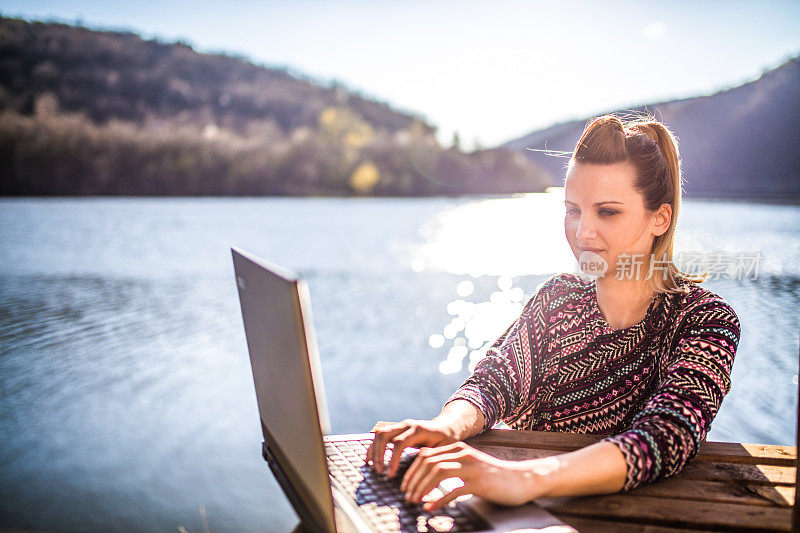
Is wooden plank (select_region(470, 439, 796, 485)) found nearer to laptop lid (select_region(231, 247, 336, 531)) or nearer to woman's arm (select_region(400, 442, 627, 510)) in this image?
woman's arm (select_region(400, 442, 627, 510))

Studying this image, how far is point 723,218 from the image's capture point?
46.5 feet

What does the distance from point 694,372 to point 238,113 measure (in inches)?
1411

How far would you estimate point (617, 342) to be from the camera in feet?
3.94

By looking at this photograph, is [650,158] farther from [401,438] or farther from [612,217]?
[401,438]

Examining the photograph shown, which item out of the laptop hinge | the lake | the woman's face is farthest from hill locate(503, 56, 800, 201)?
the laptop hinge

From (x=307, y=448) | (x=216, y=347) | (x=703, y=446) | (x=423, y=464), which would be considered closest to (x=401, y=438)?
(x=423, y=464)

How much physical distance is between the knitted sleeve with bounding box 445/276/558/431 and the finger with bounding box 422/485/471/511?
36cm

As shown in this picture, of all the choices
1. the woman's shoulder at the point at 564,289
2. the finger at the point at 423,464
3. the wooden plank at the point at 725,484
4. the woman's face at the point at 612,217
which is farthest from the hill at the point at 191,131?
the finger at the point at 423,464

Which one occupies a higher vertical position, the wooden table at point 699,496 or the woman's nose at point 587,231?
the woman's nose at point 587,231

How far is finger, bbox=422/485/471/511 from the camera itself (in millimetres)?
730

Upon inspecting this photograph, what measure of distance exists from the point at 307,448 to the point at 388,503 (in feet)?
0.68

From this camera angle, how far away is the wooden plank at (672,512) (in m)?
0.77

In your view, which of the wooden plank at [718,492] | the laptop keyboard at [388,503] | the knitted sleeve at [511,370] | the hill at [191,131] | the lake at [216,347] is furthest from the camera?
the hill at [191,131]

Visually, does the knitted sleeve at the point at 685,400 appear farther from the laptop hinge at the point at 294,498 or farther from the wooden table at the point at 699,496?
the laptop hinge at the point at 294,498
